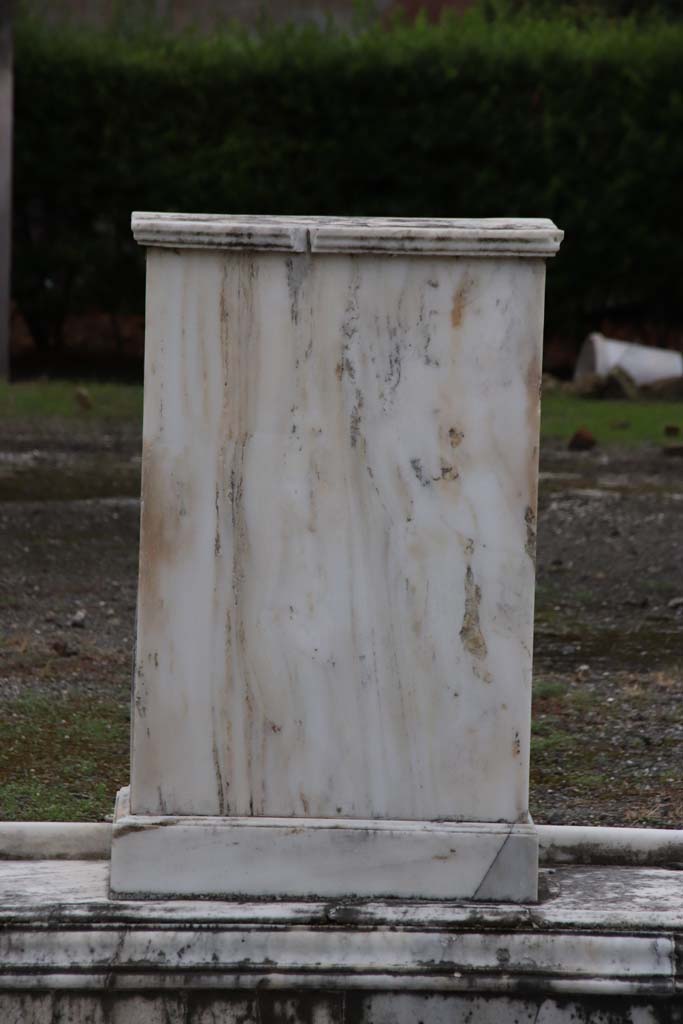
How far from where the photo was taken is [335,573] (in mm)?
2352

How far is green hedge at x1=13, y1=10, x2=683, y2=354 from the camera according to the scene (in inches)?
498

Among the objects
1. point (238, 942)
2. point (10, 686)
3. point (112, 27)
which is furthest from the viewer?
point (112, 27)

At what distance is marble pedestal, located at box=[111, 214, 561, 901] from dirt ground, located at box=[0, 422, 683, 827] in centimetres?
110

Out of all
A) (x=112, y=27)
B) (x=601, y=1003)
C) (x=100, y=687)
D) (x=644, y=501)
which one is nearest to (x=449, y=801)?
(x=601, y=1003)

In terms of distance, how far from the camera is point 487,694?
2361 millimetres

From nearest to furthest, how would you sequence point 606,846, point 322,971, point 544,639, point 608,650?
point 322,971
point 606,846
point 608,650
point 544,639

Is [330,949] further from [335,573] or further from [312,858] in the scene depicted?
[335,573]

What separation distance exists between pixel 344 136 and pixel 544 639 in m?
8.30

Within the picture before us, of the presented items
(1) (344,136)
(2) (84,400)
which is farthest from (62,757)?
(1) (344,136)

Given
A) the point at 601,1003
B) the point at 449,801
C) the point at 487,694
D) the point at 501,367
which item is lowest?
the point at 601,1003

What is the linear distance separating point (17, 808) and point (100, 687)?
1.01 m

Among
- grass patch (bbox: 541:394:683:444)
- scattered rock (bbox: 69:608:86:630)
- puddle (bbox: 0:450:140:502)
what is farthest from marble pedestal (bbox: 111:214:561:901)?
grass patch (bbox: 541:394:683:444)

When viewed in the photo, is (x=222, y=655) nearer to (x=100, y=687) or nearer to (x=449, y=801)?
(x=449, y=801)

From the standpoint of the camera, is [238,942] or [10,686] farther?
[10,686]
